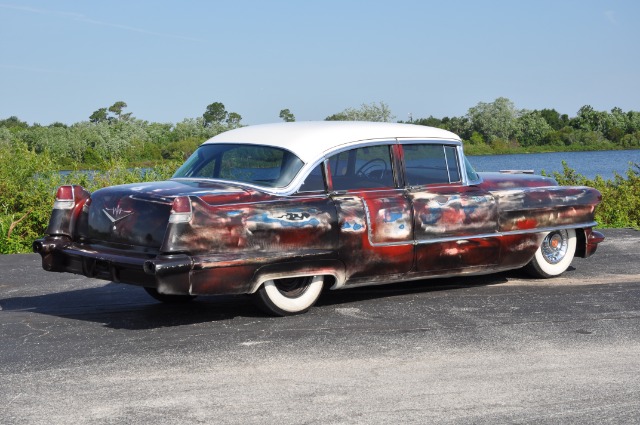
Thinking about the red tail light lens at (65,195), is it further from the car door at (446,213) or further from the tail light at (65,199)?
the car door at (446,213)

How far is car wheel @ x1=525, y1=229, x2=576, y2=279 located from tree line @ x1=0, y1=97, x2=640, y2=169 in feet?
12.6

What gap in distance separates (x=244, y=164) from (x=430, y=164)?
1789mm

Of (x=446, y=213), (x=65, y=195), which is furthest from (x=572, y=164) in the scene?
(x=65, y=195)

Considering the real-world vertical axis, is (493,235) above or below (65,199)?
below

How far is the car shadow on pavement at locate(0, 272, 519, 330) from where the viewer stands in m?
7.37

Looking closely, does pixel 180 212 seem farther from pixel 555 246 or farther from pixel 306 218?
pixel 555 246

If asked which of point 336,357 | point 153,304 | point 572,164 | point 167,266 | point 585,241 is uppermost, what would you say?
point 167,266

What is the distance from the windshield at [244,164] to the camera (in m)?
7.50

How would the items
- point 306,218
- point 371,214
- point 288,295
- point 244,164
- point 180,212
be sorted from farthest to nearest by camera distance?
point 244,164, point 371,214, point 288,295, point 306,218, point 180,212

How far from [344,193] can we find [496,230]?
5.53ft

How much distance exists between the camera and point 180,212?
660 cm

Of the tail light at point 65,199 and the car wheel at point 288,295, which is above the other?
the tail light at point 65,199

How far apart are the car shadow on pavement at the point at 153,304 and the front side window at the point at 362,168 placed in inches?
42.4

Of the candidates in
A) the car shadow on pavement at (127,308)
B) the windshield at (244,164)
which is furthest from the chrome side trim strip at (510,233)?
the car shadow on pavement at (127,308)
